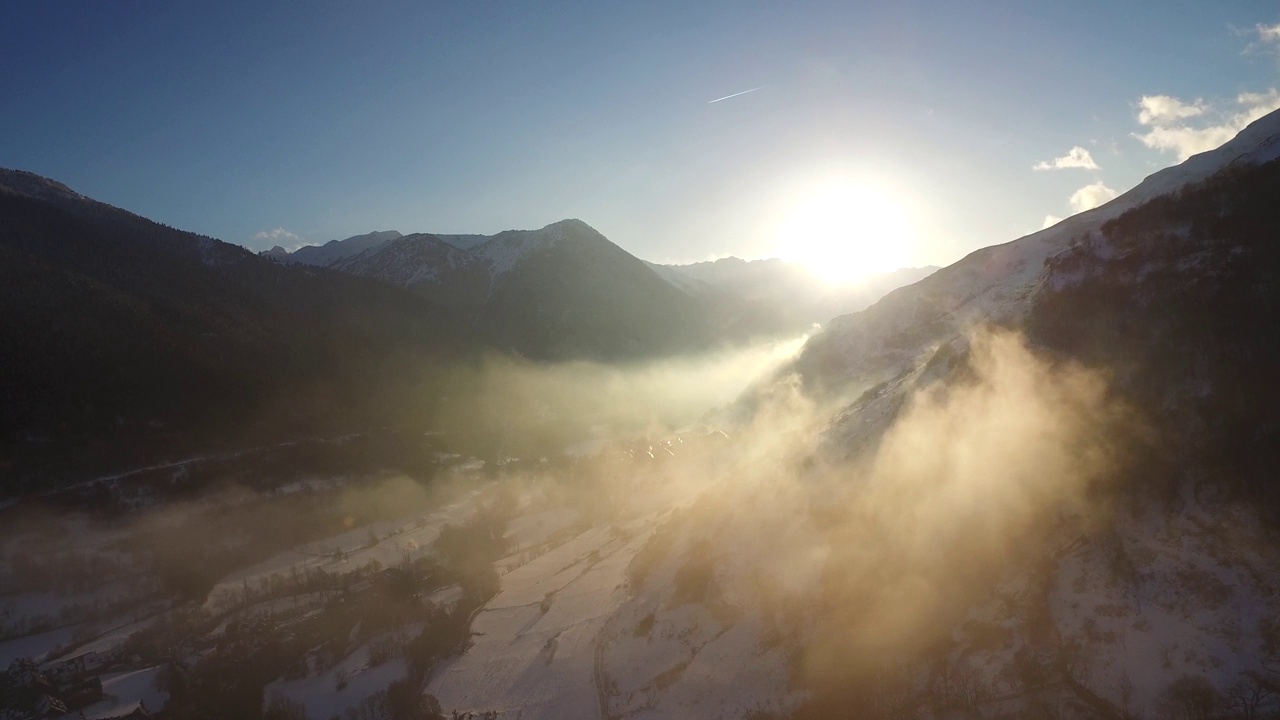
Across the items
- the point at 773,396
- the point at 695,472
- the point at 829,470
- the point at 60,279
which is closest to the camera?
the point at 829,470

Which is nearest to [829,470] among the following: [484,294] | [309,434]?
[309,434]

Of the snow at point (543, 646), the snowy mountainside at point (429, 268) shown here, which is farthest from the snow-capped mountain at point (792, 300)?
the snow at point (543, 646)

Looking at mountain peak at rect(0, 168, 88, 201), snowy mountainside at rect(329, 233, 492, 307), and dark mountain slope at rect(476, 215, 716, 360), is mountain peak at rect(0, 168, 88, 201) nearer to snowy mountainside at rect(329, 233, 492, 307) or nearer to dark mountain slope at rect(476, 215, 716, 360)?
snowy mountainside at rect(329, 233, 492, 307)

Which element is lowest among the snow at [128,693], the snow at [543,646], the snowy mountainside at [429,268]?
the snow at [128,693]

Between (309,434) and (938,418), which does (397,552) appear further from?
(938,418)

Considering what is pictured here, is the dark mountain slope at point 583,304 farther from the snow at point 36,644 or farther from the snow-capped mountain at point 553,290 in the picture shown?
the snow at point 36,644

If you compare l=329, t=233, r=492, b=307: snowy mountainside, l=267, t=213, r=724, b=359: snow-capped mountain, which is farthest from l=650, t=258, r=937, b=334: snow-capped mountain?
l=329, t=233, r=492, b=307: snowy mountainside

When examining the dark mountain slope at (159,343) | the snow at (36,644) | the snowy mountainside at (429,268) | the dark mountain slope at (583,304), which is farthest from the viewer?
the snowy mountainside at (429,268)

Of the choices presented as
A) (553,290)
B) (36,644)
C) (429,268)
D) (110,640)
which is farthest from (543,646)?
(429,268)
